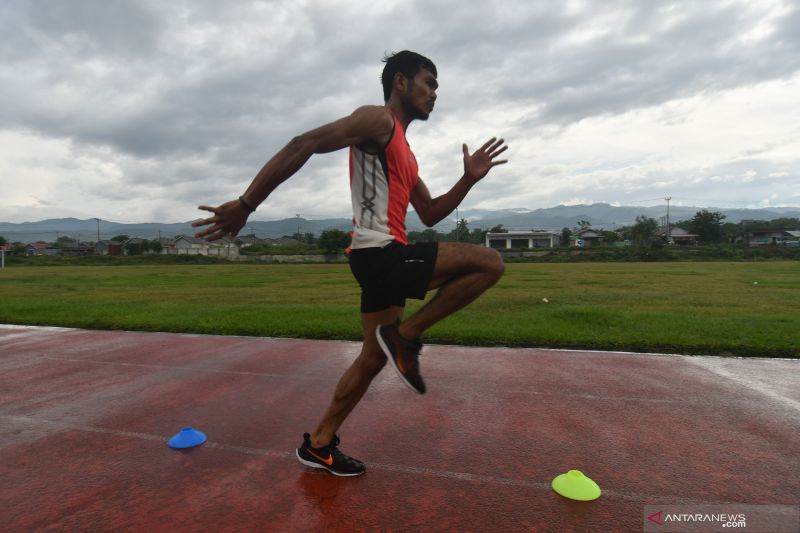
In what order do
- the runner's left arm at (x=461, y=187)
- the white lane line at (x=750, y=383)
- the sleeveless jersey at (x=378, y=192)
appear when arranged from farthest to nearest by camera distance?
the white lane line at (x=750, y=383), the runner's left arm at (x=461, y=187), the sleeveless jersey at (x=378, y=192)

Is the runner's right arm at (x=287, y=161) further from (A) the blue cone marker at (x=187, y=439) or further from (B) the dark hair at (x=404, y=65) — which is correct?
(A) the blue cone marker at (x=187, y=439)

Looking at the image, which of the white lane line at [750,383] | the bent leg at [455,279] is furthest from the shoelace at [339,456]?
the white lane line at [750,383]

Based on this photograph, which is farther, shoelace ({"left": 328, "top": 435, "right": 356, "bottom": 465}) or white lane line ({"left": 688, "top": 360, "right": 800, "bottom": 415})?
white lane line ({"left": 688, "top": 360, "right": 800, "bottom": 415})

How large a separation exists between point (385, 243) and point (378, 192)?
0.29m

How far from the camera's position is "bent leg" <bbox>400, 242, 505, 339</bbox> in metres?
2.45

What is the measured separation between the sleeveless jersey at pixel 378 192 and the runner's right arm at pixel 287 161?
157mm

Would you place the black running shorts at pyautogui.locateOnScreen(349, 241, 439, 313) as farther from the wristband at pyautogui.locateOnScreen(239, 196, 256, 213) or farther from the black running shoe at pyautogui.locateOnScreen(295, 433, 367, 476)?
the black running shoe at pyautogui.locateOnScreen(295, 433, 367, 476)

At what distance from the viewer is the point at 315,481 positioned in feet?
8.96

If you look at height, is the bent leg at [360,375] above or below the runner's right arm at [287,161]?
below

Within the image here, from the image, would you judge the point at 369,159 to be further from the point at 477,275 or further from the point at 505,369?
the point at 505,369

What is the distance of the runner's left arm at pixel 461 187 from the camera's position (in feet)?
10.1

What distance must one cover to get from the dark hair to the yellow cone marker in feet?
7.77

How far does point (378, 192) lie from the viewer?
257 centimetres

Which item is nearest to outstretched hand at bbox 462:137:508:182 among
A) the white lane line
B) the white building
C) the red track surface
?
the red track surface
